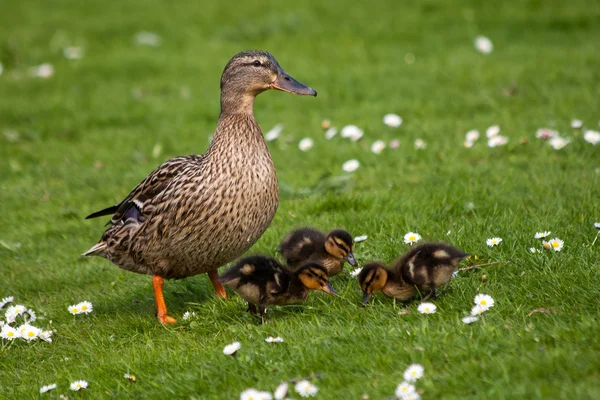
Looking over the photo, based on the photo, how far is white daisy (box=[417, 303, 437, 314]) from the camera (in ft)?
14.7

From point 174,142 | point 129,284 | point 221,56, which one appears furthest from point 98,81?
point 129,284

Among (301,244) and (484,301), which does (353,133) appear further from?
(484,301)

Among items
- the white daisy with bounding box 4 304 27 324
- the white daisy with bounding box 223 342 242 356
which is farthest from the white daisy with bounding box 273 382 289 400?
the white daisy with bounding box 4 304 27 324

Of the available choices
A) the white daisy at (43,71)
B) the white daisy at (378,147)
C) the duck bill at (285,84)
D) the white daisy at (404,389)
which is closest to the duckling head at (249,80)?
the duck bill at (285,84)

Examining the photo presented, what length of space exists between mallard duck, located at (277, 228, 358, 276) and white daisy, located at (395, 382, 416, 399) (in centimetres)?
143

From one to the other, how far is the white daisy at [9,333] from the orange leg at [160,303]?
0.89m

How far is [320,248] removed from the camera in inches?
208

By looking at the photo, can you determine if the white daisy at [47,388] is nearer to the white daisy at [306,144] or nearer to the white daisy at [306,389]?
the white daisy at [306,389]

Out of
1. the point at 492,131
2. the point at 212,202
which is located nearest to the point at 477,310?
the point at 212,202

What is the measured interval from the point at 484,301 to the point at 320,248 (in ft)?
4.06

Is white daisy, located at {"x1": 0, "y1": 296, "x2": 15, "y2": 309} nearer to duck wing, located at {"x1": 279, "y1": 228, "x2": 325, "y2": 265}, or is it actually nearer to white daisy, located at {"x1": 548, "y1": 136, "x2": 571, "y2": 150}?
duck wing, located at {"x1": 279, "y1": 228, "x2": 325, "y2": 265}

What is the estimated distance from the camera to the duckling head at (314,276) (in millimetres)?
4773

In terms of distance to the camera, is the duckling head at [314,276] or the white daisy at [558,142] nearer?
the duckling head at [314,276]

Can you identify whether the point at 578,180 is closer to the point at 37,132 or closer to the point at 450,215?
the point at 450,215
